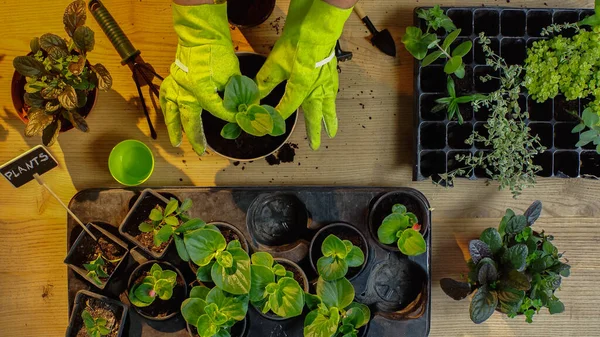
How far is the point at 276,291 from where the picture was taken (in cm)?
103

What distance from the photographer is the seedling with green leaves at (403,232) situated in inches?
42.9

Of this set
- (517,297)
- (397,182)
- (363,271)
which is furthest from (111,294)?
(517,297)

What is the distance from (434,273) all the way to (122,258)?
0.83m

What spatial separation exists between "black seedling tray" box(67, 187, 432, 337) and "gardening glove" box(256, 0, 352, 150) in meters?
0.24

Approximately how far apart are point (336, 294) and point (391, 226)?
0.68 feet

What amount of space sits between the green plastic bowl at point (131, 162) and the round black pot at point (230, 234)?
24 centimetres

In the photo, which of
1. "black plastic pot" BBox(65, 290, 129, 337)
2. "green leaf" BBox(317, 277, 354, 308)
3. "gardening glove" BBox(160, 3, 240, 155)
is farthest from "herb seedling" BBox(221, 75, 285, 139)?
"black plastic pot" BBox(65, 290, 129, 337)

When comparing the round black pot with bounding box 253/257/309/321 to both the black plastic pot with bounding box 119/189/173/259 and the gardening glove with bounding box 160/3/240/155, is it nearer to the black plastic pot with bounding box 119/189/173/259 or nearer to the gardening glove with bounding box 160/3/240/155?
the black plastic pot with bounding box 119/189/173/259

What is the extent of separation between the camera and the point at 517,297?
3.50 ft

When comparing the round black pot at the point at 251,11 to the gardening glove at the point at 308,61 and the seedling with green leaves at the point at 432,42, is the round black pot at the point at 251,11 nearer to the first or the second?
the gardening glove at the point at 308,61

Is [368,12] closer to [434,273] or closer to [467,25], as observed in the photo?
[467,25]

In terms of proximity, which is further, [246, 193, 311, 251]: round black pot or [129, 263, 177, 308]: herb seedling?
[246, 193, 311, 251]: round black pot

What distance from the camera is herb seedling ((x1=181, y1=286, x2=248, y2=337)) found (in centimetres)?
101

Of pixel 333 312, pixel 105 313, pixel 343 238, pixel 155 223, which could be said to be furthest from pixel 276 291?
pixel 105 313
